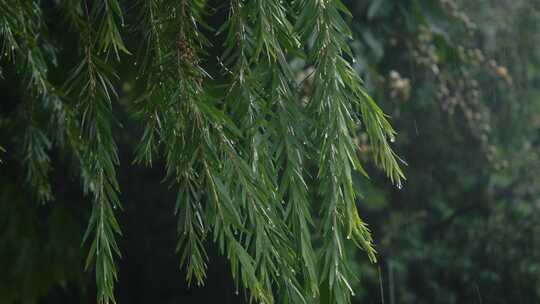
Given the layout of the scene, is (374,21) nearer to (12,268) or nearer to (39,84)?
(39,84)

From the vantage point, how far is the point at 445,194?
4.48m

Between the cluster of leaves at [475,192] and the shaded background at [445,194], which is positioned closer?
the shaded background at [445,194]

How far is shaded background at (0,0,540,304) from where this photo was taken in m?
3.49

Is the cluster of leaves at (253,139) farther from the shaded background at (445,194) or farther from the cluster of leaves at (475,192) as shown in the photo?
the cluster of leaves at (475,192)

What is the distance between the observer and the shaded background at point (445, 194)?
3.49 metres

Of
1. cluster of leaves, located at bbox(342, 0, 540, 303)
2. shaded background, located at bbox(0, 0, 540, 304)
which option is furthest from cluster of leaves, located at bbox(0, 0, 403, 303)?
cluster of leaves, located at bbox(342, 0, 540, 303)

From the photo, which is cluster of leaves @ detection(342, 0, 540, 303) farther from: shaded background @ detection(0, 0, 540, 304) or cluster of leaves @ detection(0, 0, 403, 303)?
cluster of leaves @ detection(0, 0, 403, 303)

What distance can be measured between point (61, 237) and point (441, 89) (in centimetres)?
181

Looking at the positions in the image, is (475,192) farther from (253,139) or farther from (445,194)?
(253,139)

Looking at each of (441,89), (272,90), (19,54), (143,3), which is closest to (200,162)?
(272,90)

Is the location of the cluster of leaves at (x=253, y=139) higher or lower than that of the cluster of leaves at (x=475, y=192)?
higher

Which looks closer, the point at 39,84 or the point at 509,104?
the point at 39,84

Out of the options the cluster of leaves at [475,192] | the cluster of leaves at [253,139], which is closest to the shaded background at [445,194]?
the cluster of leaves at [475,192]

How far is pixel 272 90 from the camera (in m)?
1.35
